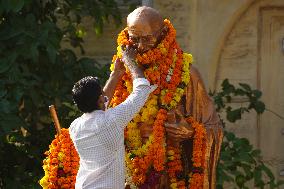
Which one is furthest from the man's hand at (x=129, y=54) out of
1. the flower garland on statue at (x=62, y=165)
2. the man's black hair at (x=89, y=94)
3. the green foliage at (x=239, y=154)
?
the green foliage at (x=239, y=154)

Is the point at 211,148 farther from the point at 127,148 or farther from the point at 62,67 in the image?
the point at 62,67

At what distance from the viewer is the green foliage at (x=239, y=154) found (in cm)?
805

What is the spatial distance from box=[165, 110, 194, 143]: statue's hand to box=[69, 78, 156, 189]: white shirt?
1.74 ft

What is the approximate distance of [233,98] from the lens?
8914 millimetres

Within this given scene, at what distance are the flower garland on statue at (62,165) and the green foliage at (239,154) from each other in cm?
198

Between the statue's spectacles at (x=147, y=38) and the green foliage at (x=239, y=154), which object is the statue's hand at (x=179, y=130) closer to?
the statue's spectacles at (x=147, y=38)

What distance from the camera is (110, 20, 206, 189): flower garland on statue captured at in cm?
601

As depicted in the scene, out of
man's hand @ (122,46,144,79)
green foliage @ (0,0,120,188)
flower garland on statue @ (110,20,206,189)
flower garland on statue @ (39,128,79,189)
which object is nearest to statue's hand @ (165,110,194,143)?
flower garland on statue @ (110,20,206,189)

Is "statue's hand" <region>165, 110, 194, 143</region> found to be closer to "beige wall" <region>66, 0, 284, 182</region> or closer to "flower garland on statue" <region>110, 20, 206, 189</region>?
"flower garland on statue" <region>110, 20, 206, 189</region>

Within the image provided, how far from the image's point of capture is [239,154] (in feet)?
26.5

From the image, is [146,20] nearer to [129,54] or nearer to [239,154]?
[129,54]

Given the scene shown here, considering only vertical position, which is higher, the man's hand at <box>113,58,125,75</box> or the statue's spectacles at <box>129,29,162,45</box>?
the statue's spectacles at <box>129,29,162,45</box>

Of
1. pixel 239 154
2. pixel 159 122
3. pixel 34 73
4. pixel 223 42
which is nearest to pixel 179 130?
pixel 159 122

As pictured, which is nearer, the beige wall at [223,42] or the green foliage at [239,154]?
the green foliage at [239,154]
